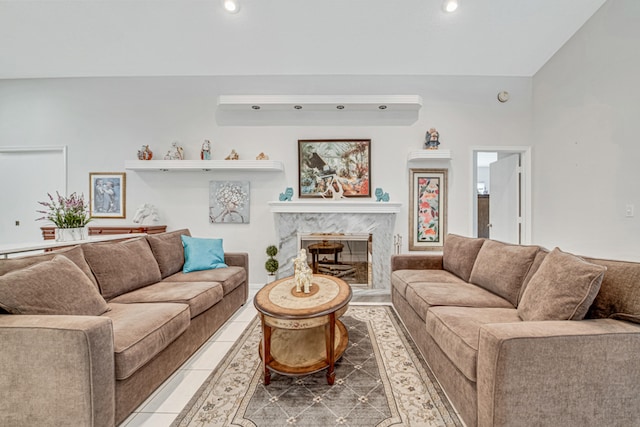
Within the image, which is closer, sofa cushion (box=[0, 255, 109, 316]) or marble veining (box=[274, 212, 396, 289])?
sofa cushion (box=[0, 255, 109, 316])

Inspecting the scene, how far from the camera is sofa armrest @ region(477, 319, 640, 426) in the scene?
1.15m

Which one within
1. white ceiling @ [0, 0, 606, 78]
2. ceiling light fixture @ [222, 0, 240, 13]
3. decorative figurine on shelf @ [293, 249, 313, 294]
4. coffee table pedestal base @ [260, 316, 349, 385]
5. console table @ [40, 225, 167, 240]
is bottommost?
coffee table pedestal base @ [260, 316, 349, 385]

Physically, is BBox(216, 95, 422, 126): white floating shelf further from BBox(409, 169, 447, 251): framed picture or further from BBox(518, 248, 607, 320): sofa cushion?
BBox(518, 248, 607, 320): sofa cushion

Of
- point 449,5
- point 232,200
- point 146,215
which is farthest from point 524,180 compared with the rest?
point 146,215

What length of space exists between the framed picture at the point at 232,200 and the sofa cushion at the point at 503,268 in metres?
3.10

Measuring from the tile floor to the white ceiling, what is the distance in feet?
11.4

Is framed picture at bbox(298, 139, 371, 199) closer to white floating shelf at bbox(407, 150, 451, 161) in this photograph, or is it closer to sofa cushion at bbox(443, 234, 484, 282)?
white floating shelf at bbox(407, 150, 451, 161)

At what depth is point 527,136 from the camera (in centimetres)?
401

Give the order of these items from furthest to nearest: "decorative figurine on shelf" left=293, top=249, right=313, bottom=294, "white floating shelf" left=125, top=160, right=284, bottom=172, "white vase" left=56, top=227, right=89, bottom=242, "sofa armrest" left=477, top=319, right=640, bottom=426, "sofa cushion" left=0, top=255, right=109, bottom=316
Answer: "white floating shelf" left=125, top=160, right=284, bottom=172
"white vase" left=56, top=227, right=89, bottom=242
"decorative figurine on shelf" left=293, top=249, right=313, bottom=294
"sofa cushion" left=0, top=255, right=109, bottom=316
"sofa armrest" left=477, top=319, right=640, bottom=426

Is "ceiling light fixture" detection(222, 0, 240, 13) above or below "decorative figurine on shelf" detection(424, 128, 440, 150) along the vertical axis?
above

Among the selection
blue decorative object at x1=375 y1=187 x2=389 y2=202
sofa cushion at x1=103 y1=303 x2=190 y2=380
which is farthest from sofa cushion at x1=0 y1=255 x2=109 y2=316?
blue decorative object at x1=375 y1=187 x2=389 y2=202

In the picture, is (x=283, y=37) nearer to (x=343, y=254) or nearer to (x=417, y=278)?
(x=343, y=254)

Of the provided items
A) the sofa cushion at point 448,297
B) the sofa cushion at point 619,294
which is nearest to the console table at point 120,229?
the sofa cushion at point 448,297

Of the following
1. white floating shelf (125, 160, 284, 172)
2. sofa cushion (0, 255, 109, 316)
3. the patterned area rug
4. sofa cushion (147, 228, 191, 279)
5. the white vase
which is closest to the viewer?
sofa cushion (0, 255, 109, 316)
